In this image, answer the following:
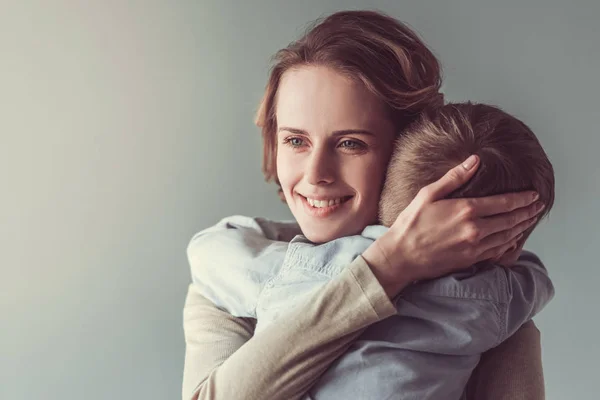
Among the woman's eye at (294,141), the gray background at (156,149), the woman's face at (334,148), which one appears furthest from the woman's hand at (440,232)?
the gray background at (156,149)

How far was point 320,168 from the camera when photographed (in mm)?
1085

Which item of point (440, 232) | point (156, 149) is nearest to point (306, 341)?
point (440, 232)

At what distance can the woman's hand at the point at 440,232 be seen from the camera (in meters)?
0.95

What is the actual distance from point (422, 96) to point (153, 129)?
667 mm

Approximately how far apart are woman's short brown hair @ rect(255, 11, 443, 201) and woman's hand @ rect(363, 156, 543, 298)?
0.67ft

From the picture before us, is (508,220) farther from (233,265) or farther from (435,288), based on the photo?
(233,265)

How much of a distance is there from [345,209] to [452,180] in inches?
8.6

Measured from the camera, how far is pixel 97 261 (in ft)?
5.03

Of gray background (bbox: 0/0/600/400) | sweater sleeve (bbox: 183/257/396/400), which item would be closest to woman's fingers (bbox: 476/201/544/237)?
sweater sleeve (bbox: 183/257/396/400)

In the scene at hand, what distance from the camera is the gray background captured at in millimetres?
1486

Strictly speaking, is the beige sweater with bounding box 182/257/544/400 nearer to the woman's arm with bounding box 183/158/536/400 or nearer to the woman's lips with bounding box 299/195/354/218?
the woman's arm with bounding box 183/158/536/400

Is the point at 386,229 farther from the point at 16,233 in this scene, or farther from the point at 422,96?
the point at 16,233

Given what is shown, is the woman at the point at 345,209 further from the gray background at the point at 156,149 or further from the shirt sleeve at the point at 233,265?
the gray background at the point at 156,149

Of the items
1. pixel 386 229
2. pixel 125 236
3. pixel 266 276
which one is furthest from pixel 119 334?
pixel 386 229
